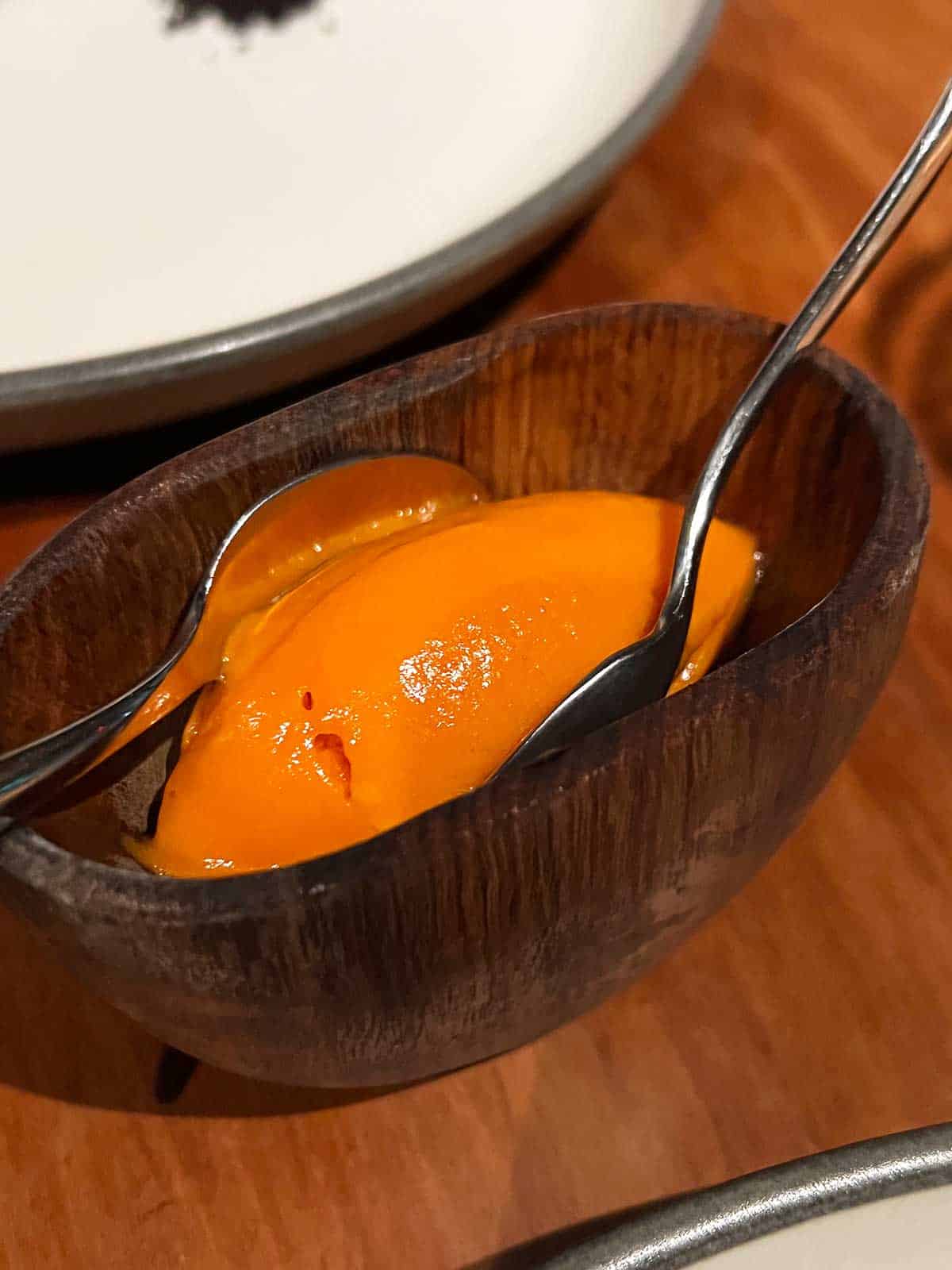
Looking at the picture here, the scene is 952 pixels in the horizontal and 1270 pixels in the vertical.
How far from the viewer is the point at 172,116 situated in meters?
0.51

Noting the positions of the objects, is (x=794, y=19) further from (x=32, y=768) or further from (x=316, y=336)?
(x=32, y=768)

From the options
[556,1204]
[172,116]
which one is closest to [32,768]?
[556,1204]

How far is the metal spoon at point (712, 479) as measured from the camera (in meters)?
0.23

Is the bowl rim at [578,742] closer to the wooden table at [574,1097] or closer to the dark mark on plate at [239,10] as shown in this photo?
the wooden table at [574,1097]

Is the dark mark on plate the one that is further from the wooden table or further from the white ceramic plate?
the wooden table

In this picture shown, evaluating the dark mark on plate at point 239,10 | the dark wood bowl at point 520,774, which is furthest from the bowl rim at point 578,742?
the dark mark on plate at point 239,10

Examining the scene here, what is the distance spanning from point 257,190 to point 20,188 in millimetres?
108

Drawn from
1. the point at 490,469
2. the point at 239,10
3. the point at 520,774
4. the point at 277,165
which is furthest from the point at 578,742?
the point at 239,10

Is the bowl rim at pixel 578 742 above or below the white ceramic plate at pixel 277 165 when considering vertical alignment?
below

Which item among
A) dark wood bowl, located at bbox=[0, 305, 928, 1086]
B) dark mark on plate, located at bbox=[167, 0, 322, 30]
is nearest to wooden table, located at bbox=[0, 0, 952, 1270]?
dark wood bowl, located at bbox=[0, 305, 928, 1086]

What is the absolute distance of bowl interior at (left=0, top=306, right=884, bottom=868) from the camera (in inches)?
9.3

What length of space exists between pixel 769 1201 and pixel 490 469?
0.60ft

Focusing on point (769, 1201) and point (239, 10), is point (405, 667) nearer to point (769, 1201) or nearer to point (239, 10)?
point (769, 1201)

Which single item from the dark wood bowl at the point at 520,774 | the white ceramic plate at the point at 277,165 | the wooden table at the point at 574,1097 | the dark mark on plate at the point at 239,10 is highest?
the dark mark on plate at the point at 239,10
